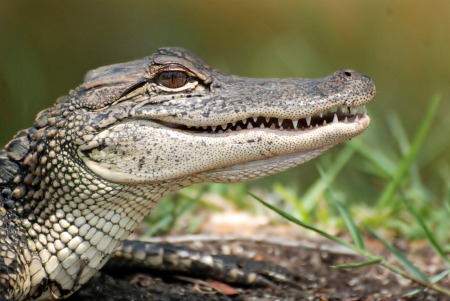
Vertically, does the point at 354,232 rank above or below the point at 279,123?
below

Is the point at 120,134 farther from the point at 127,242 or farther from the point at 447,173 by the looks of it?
the point at 447,173

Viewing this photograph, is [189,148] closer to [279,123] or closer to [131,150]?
[131,150]

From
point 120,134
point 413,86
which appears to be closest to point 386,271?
point 120,134

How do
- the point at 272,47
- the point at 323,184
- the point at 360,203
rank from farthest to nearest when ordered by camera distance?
1. the point at 272,47
2. the point at 360,203
3. the point at 323,184

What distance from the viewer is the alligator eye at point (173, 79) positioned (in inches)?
120

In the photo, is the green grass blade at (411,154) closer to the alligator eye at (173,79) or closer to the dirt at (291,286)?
the dirt at (291,286)

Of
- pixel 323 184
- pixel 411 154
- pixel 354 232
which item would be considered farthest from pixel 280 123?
pixel 323 184

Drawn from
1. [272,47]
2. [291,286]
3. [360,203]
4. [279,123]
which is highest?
[272,47]

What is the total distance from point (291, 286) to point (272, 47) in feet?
19.2

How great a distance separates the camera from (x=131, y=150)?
9.38 ft

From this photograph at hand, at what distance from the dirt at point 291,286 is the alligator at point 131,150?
0.44m

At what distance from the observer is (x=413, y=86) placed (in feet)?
34.0

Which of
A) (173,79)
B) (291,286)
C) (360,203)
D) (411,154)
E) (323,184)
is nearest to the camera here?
(173,79)

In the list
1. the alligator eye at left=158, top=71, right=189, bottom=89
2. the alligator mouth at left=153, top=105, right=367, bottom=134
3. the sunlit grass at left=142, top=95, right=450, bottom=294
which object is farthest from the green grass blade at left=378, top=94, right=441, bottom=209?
the alligator eye at left=158, top=71, right=189, bottom=89
